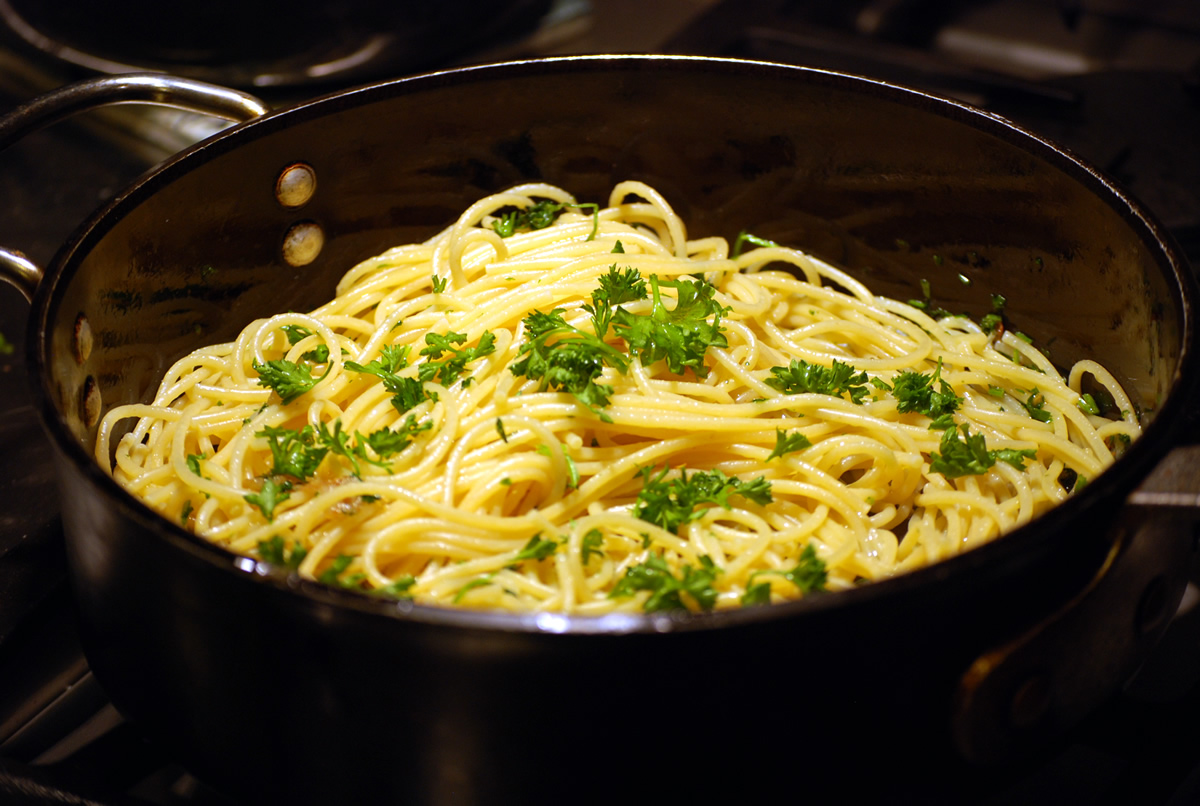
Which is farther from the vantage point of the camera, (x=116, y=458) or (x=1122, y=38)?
(x=1122, y=38)

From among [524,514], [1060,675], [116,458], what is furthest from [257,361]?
[1060,675]

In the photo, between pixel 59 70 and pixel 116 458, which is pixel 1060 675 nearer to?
pixel 116 458

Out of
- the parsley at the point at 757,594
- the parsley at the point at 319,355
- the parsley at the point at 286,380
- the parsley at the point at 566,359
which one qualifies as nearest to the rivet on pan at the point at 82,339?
the parsley at the point at 286,380

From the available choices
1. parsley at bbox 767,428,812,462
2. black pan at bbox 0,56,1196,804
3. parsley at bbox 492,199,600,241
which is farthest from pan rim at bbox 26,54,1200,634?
parsley at bbox 767,428,812,462

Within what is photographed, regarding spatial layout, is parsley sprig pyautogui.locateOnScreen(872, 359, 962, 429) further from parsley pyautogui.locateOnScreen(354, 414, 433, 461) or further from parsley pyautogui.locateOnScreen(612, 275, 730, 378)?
parsley pyautogui.locateOnScreen(354, 414, 433, 461)

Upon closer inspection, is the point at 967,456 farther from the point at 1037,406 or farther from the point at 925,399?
the point at 1037,406

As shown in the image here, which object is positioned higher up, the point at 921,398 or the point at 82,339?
the point at 82,339

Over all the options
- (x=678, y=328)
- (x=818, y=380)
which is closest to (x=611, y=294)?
(x=678, y=328)
